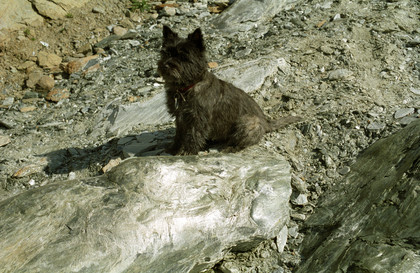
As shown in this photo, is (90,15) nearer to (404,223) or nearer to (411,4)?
(411,4)

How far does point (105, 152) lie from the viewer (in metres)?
7.73

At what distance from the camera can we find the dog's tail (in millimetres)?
7012

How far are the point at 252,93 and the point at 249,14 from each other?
12.8 ft

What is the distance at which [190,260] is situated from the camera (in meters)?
4.49

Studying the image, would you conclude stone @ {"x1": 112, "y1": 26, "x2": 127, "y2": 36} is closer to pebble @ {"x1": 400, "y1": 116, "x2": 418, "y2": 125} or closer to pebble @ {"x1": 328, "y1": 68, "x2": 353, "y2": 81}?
pebble @ {"x1": 328, "y1": 68, "x2": 353, "y2": 81}

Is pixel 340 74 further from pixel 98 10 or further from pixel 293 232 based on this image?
pixel 98 10

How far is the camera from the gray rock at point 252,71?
8477 millimetres

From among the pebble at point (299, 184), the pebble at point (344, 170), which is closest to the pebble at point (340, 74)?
the pebble at point (344, 170)

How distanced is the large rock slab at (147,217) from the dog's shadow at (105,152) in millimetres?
2097

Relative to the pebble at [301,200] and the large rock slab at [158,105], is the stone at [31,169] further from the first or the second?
the pebble at [301,200]

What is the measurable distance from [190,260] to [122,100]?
18.5 feet

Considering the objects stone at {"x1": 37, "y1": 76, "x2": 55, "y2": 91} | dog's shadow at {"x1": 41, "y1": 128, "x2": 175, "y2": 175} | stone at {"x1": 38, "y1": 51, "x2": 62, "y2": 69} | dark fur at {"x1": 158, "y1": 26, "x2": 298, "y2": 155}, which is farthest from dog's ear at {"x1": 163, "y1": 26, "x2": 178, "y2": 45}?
stone at {"x1": 38, "y1": 51, "x2": 62, "y2": 69}

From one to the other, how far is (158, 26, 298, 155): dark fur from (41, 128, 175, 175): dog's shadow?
727 millimetres

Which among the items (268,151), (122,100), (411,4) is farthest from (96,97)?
(411,4)
